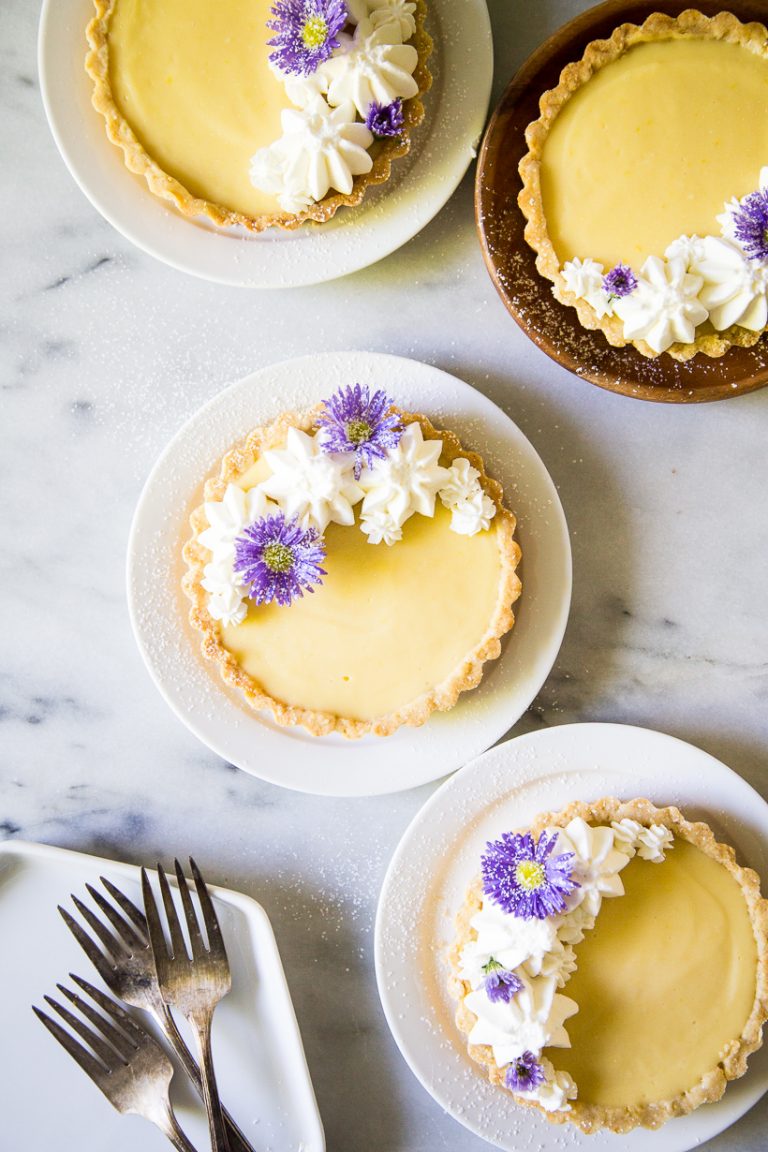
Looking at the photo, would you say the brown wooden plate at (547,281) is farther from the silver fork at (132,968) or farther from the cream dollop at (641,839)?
the silver fork at (132,968)

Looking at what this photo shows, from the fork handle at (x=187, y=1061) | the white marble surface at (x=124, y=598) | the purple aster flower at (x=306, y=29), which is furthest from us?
the white marble surface at (x=124, y=598)

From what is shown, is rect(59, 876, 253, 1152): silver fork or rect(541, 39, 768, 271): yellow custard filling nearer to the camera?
rect(541, 39, 768, 271): yellow custard filling

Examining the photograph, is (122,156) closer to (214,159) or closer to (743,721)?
(214,159)

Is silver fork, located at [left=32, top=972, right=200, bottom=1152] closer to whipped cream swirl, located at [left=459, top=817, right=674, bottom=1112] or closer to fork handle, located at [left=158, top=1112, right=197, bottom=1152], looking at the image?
fork handle, located at [left=158, top=1112, right=197, bottom=1152]

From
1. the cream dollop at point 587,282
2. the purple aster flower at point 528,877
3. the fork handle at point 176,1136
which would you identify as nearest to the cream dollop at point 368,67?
the cream dollop at point 587,282

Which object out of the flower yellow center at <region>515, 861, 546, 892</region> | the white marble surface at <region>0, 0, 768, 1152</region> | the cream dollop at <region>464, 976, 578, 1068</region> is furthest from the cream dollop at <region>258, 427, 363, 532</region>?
the cream dollop at <region>464, 976, 578, 1068</region>

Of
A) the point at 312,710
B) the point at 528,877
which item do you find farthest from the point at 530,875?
the point at 312,710

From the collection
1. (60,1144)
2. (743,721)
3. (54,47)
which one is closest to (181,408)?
(54,47)
